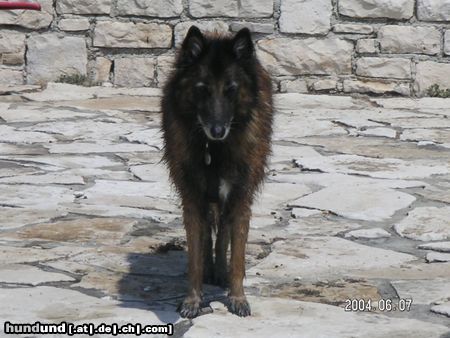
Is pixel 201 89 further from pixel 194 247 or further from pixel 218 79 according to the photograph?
pixel 194 247

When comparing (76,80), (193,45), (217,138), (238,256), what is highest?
(193,45)

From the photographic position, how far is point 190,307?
445 cm


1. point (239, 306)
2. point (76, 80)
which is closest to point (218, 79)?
point (239, 306)

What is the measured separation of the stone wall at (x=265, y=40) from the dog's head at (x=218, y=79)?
20.5ft

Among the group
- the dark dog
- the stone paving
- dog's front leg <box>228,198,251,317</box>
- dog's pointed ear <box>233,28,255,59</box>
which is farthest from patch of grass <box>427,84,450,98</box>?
dog's pointed ear <box>233,28,255,59</box>

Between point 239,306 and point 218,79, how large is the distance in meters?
0.98

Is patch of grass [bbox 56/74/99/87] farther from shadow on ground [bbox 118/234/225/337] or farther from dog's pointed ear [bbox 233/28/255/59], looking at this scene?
dog's pointed ear [bbox 233/28/255/59]

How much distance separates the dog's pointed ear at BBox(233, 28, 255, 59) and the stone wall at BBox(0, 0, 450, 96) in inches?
246

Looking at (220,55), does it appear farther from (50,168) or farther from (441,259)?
(50,168)

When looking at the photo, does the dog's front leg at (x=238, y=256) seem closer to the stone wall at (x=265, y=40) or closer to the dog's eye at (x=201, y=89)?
the dog's eye at (x=201, y=89)

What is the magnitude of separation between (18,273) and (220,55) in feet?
4.84

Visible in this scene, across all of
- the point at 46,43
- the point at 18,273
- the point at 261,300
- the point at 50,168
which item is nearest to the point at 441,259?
the point at 261,300

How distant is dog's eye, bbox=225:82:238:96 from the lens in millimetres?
4403

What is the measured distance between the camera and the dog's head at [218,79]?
4367 mm
